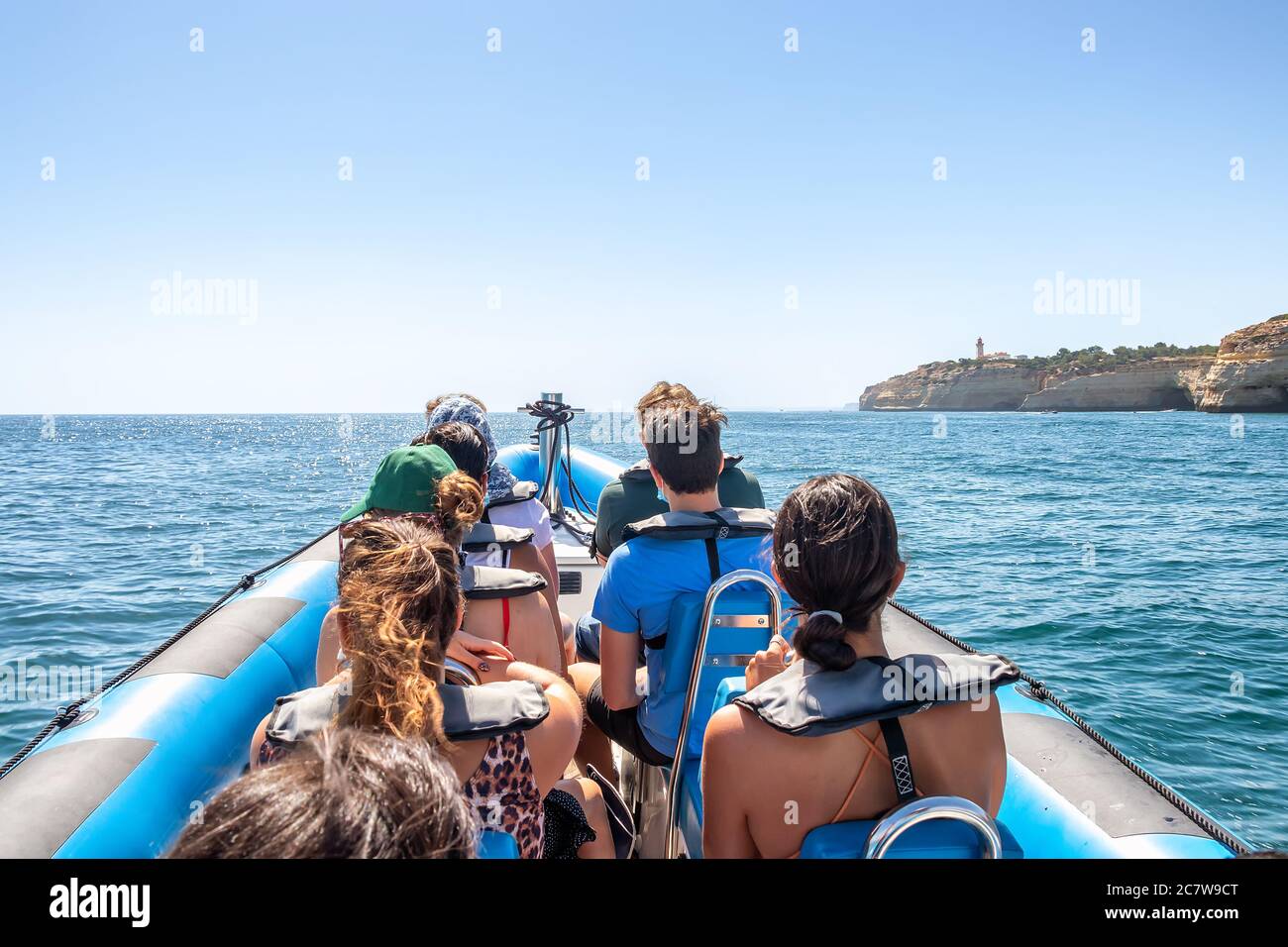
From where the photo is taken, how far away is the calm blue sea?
240 inches

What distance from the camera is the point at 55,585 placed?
1024 centimetres

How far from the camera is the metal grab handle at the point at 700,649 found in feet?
6.68

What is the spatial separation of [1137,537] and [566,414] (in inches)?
462

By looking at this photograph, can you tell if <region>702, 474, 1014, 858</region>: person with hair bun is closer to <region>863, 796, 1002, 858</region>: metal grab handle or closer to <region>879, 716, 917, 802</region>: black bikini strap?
<region>879, 716, 917, 802</region>: black bikini strap

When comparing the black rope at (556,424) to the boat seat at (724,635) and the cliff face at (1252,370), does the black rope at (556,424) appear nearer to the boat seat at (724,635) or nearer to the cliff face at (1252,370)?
the boat seat at (724,635)

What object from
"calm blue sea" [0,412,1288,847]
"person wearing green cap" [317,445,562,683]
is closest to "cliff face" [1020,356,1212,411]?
"calm blue sea" [0,412,1288,847]

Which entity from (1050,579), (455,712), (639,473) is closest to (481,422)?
(639,473)

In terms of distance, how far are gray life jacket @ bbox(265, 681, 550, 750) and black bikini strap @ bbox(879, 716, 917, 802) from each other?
67 cm

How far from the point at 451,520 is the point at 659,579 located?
67 centimetres

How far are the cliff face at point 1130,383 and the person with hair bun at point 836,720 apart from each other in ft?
224

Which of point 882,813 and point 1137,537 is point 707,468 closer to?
point 882,813
